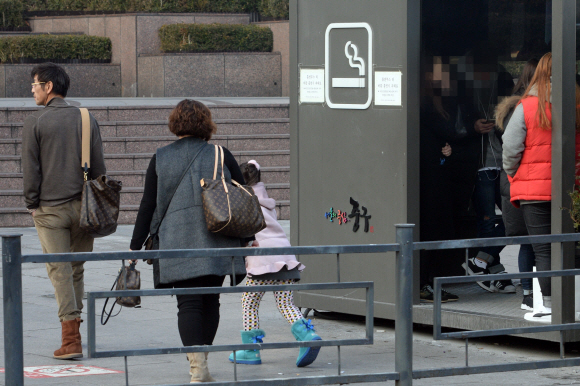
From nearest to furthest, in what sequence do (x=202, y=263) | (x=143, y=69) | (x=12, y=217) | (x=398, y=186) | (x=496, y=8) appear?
1. (x=202, y=263)
2. (x=398, y=186)
3. (x=496, y=8)
4. (x=12, y=217)
5. (x=143, y=69)

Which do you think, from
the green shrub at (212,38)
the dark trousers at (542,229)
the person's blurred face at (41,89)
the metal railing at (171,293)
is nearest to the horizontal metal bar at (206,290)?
the metal railing at (171,293)

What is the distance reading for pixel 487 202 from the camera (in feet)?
24.9

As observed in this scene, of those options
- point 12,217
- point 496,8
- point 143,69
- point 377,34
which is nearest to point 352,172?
point 377,34

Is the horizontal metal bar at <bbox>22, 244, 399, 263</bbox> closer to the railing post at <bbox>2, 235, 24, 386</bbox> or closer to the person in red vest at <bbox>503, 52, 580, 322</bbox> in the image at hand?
the railing post at <bbox>2, 235, 24, 386</bbox>

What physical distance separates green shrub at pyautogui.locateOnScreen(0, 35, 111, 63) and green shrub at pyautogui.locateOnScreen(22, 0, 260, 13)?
221cm

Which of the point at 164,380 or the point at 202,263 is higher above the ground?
the point at 202,263

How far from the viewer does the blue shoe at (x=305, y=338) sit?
215 inches

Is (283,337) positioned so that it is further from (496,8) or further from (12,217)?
(12,217)

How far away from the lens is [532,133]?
585 cm

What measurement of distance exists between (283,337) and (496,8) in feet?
10.7

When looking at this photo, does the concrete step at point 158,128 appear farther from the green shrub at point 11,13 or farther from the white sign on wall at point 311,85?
the green shrub at point 11,13

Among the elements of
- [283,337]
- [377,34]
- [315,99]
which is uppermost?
[377,34]

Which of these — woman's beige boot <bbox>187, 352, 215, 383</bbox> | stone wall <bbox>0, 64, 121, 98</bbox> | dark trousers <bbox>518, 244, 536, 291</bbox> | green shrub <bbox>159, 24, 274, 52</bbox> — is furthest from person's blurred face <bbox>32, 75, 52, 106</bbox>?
stone wall <bbox>0, 64, 121, 98</bbox>

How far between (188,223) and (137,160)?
8720 mm
